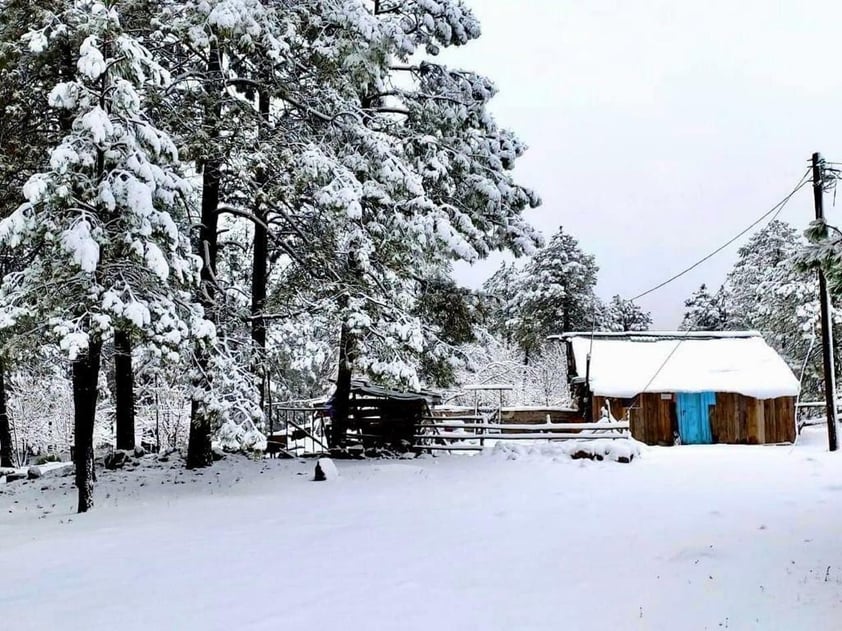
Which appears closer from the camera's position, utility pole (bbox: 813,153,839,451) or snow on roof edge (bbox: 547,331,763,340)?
utility pole (bbox: 813,153,839,451)

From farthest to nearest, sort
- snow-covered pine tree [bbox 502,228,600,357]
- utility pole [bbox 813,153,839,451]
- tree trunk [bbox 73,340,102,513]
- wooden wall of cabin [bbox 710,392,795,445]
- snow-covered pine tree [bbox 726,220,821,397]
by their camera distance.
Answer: snow-covered pine tree [bbox 502,228,600,357] < snow-covered pine tree [bbox 726,220,821,397] < wooden wall of cabin [bbox 710,392,795,445] < utility pole [bbox 813,153,839,451] < tree trunk [bbox 73,340,102,513]

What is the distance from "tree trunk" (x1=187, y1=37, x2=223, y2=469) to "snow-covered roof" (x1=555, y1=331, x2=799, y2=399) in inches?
557

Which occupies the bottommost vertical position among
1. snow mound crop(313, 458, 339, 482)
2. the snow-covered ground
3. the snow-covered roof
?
the snow-covered ground

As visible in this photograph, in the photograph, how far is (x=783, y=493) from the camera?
11008mm

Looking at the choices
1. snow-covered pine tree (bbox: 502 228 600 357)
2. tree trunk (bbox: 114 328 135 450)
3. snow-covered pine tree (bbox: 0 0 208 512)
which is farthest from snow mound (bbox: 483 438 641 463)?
snow-covered pine tree (bbox: 502 228 600 357)

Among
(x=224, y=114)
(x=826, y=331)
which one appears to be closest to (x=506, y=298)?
(x=826, y=331)

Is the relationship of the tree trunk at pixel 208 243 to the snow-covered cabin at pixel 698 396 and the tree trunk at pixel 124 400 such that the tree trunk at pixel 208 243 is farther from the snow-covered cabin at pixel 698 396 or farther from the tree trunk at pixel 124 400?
the snow-covered cabin at pixel 698 396

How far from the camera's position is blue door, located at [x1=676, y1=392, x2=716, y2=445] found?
77.5 ft

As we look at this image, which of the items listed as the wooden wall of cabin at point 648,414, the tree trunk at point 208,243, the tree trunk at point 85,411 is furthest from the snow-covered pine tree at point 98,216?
the wooden wall of cabin at point 648,414

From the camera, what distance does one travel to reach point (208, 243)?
530 inches

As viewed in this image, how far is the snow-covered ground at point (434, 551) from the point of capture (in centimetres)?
578

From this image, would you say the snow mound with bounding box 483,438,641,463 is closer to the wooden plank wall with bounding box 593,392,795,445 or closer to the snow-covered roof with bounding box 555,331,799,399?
the wooden plank wall with bounding box 593,392,795,445

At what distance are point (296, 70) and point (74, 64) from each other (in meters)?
4.14

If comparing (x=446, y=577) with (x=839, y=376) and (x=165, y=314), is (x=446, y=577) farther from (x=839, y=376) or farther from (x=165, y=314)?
(x=839, y=376)
